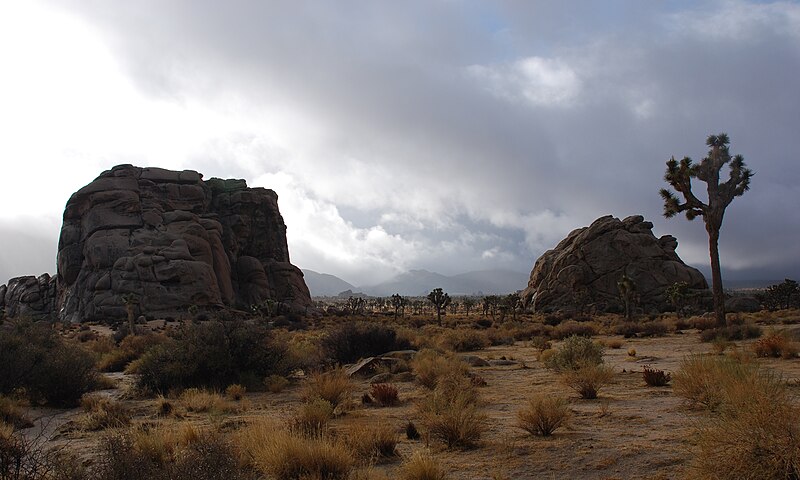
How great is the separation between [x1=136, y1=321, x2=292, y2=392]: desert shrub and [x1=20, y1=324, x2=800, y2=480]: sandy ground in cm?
141

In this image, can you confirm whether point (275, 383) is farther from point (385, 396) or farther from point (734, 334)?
A: point (734, 334)

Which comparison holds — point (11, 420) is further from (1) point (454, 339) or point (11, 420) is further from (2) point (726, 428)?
(1) point (454, 339)

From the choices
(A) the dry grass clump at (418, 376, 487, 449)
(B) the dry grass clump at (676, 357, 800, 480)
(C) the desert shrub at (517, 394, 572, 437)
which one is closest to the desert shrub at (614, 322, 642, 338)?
(C) the desert shrub at (517, 394, 572, 437)

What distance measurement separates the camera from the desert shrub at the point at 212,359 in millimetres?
16484

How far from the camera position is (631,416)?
9.52 meters

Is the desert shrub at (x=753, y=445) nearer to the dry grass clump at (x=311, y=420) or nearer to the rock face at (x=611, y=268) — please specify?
the dry grass clump at (x=311, y=420)

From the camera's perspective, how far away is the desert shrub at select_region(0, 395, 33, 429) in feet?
36.3

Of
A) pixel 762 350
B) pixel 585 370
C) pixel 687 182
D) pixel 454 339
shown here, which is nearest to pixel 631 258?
pixel 687 182

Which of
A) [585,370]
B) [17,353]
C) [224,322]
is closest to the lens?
[585,370]

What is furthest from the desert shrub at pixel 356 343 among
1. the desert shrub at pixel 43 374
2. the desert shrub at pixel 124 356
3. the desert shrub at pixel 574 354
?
the desert shrub at pixel 43 374

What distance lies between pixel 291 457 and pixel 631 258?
248 feet

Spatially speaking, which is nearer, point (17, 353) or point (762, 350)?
point (17, 353)

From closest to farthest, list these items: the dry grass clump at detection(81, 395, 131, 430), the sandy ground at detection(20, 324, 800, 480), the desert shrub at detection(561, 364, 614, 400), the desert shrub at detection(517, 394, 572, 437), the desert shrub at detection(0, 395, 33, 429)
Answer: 1. the sandy ground at detection(20, 324, 800, 480)
2. the desert shrub at detection(517, 394, 572, 437)
3. the dry grass clump at detection(81, 395, 131, 430)
4. the desert shrub at detection(0, 395, 33, 429)
5. the desert shrub at detection(561, 364, 614, 400)

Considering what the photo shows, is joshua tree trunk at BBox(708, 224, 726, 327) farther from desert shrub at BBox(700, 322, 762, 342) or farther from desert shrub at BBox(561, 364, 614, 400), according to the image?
desert shrub at BBox(561, 364, 614, 400)
